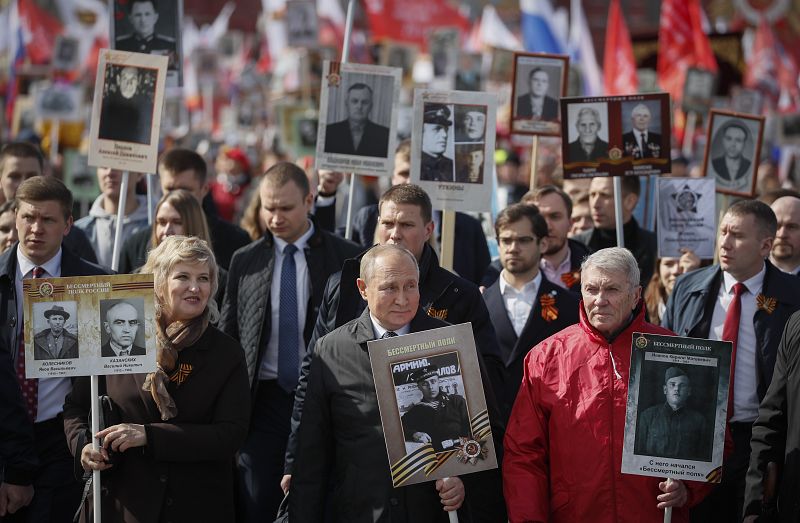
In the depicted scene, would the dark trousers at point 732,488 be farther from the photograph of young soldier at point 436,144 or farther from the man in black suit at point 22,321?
the man in black suit at point 22,321

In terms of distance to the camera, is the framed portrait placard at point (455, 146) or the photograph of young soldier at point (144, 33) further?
the photograph of young soldier at point (144, 33)

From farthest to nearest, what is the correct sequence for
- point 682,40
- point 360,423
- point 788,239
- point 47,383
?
point 682,40 → point 788,239 → point 47,383 → point 360,423

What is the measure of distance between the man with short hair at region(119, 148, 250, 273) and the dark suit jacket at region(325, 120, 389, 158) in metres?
0.86

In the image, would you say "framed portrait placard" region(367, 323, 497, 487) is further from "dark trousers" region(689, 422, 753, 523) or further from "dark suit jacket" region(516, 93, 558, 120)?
"dark suit jacket" region(516, 93, 558, 120)

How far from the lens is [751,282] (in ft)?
20.2

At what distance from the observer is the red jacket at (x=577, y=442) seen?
484cm

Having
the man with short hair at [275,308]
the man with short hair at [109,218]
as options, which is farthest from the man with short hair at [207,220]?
the man with short hair at [275,308]

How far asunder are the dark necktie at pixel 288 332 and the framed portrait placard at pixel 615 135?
217 cm

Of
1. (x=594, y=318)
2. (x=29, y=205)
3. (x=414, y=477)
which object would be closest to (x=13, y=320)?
(x=29, y=205)

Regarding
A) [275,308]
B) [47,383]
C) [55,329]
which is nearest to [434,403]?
[55,329]

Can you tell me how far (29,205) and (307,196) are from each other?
1.52 meters

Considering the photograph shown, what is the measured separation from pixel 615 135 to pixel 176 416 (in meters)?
3.86

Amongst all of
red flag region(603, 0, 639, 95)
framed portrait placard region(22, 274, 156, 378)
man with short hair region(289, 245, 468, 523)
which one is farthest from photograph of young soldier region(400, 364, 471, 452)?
red flag region(603, 0, 639, 95)

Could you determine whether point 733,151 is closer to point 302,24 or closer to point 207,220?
point 207,220
